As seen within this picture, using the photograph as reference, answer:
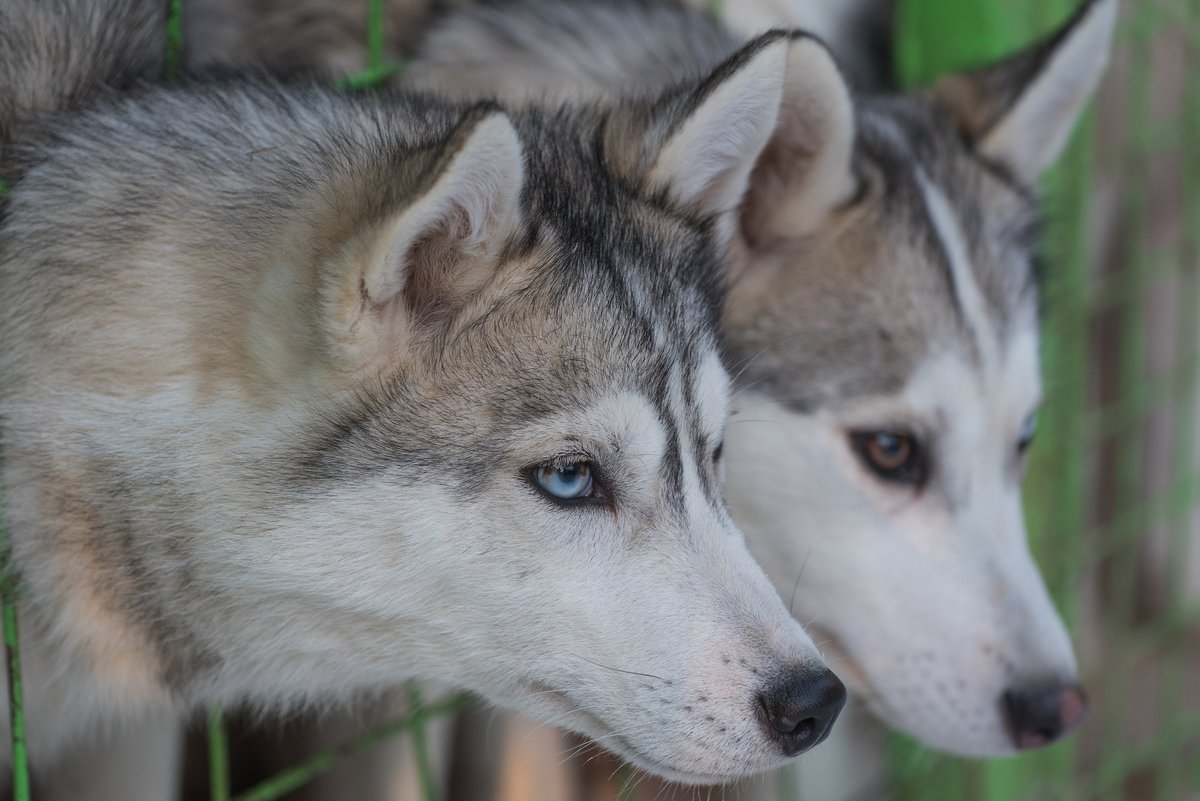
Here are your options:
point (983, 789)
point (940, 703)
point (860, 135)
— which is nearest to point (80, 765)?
point (940, 703)

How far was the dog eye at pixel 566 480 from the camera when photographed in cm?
172

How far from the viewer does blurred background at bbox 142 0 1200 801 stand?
130 inches

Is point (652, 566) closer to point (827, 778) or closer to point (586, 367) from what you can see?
point (586, 367)

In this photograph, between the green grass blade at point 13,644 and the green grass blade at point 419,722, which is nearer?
the green grass blade at point 13,644

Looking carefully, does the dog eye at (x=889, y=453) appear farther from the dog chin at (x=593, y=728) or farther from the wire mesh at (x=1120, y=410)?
the dog chin at (x=593, y=728)

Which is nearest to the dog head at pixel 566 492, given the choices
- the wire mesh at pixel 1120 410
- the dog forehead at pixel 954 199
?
the dog forehead at pixel 954 199

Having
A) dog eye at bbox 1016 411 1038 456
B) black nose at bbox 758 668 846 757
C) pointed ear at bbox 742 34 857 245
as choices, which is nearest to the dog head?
black nose at bbox 758 668 846 757

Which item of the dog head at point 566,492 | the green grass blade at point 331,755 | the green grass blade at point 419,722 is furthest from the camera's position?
the green grass blade at point 419,722

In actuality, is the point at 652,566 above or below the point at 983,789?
above

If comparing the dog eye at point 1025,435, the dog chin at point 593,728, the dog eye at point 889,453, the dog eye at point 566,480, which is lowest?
the dog eye at point 1025,435

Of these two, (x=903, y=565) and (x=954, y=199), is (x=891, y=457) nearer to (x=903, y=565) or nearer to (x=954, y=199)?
(x=903, y=565)

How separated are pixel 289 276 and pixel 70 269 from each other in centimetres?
34

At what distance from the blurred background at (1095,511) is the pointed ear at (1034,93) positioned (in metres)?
0.37

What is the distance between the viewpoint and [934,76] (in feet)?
11.4
